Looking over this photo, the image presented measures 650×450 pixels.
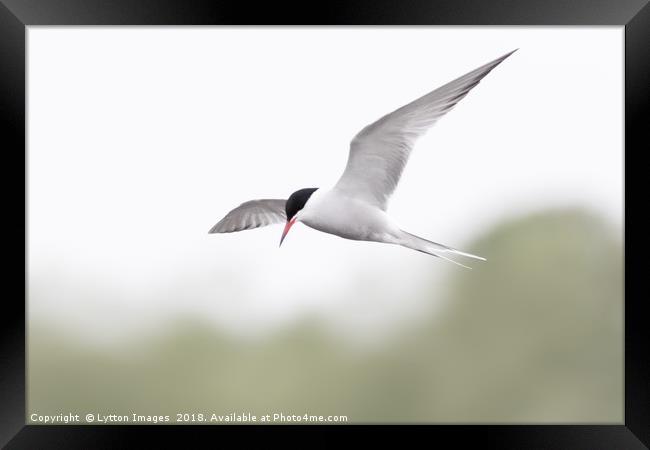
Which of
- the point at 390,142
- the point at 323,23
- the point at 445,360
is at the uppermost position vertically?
the point at 323,23

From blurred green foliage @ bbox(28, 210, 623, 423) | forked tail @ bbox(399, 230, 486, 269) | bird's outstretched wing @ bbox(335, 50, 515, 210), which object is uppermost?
bird's outstretched wing @ bbox(335, 50, 515, 210)

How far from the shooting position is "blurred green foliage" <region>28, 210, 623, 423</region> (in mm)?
5309

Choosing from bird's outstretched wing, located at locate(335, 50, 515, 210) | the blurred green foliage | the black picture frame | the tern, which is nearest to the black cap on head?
the tern

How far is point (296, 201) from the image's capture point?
86.8 inches

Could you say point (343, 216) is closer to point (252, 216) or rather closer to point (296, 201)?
point (296, 201)

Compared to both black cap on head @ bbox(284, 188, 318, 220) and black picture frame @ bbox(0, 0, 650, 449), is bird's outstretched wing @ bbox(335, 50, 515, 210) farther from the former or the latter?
black picture frame @ bbox(0, 0, 650, 449)

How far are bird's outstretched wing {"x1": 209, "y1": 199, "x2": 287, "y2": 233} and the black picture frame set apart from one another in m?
0.65

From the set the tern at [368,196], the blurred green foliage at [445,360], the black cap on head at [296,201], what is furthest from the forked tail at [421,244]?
the blurred green foliage at [445,360]

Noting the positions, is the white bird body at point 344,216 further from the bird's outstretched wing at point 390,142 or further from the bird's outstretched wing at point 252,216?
the bird's outstretched wing at point 252,216

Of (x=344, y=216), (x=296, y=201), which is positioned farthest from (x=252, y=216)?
(x=344, y=216)

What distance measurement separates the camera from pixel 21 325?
7.48 feet

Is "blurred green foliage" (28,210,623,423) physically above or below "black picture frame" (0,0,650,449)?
below

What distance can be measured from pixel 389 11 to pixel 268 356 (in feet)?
14.4

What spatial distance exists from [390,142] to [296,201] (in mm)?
372
